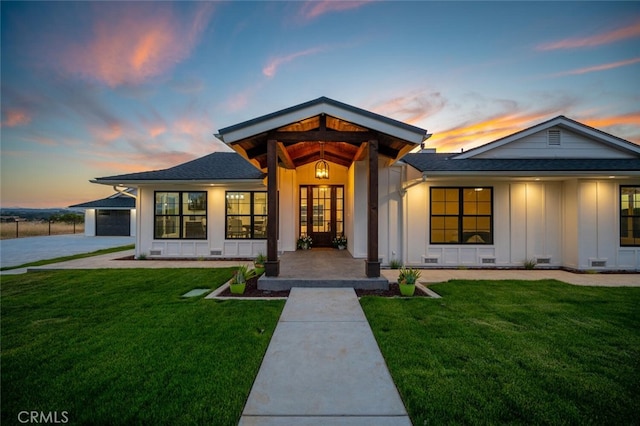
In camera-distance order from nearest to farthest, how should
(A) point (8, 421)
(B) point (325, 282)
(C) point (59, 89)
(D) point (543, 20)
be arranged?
(A) point (8, 421) → (B) point (325, 282) → (D) point (543, 20) → (C) point (59, 89)

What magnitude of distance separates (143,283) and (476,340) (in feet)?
22.6

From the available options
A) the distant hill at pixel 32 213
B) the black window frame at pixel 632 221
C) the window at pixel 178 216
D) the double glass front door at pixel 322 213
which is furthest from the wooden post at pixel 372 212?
the distant hill at pixel 32 213

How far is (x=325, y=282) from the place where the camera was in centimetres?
570

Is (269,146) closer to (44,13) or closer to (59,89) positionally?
(44,13)

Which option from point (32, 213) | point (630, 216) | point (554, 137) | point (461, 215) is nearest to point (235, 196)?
point (461, 215)

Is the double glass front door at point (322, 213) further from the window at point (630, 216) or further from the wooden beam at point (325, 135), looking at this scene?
the window at point (630, 216)

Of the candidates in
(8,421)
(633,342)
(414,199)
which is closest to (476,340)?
(633,342)

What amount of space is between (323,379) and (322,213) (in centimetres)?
871

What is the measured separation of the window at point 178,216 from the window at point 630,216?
13.7 meters

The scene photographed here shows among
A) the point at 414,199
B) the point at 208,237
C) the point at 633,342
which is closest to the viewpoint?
the point at 633,342

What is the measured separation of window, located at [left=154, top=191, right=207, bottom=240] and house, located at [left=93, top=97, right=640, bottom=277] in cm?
4

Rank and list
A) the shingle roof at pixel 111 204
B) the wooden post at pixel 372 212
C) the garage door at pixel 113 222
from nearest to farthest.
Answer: the wooden post at pixel 372 212
the shingle roof at pixel 111 204
the garage door at pixel 113 222

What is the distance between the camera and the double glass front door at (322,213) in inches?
435

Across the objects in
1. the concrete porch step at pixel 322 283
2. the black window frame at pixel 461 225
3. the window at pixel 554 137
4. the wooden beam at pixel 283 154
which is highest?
the window at pixel 554 137
